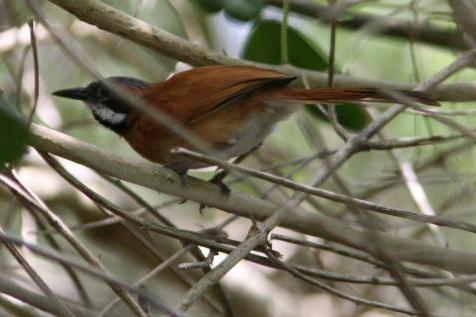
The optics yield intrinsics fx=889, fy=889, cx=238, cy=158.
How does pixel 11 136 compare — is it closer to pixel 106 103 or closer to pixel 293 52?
pixel 106 103

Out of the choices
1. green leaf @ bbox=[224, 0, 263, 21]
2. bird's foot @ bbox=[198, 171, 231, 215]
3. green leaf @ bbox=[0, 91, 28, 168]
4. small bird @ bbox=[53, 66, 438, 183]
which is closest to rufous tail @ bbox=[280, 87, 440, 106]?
small bird @ bbox=[53, 66, 438, 183]

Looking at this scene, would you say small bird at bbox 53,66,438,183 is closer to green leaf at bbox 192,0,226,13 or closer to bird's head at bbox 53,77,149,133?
bird's head at bbox 53,77,149,133

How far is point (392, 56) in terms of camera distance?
627 cm

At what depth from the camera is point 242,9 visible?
4.13 m

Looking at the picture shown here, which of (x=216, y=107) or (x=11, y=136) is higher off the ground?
(x=216, y=107)

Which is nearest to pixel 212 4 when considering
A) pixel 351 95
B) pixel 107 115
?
pixel 107 115

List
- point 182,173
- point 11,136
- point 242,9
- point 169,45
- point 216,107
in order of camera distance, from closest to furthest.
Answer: point 11,136
point 182,173
point 169,45
point 216,107
point 242,9

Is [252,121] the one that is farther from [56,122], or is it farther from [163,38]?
[56,122]

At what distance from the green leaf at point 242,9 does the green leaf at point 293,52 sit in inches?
8.6

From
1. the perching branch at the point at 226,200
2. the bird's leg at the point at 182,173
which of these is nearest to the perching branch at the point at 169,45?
the bird's leg at the point at 182,173

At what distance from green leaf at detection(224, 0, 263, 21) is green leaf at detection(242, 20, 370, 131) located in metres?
0.22

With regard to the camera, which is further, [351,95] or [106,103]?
[106,103]

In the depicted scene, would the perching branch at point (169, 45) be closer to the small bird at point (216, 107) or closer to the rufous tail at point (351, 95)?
the small bird at point (216, 107)

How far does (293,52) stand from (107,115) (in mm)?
964
